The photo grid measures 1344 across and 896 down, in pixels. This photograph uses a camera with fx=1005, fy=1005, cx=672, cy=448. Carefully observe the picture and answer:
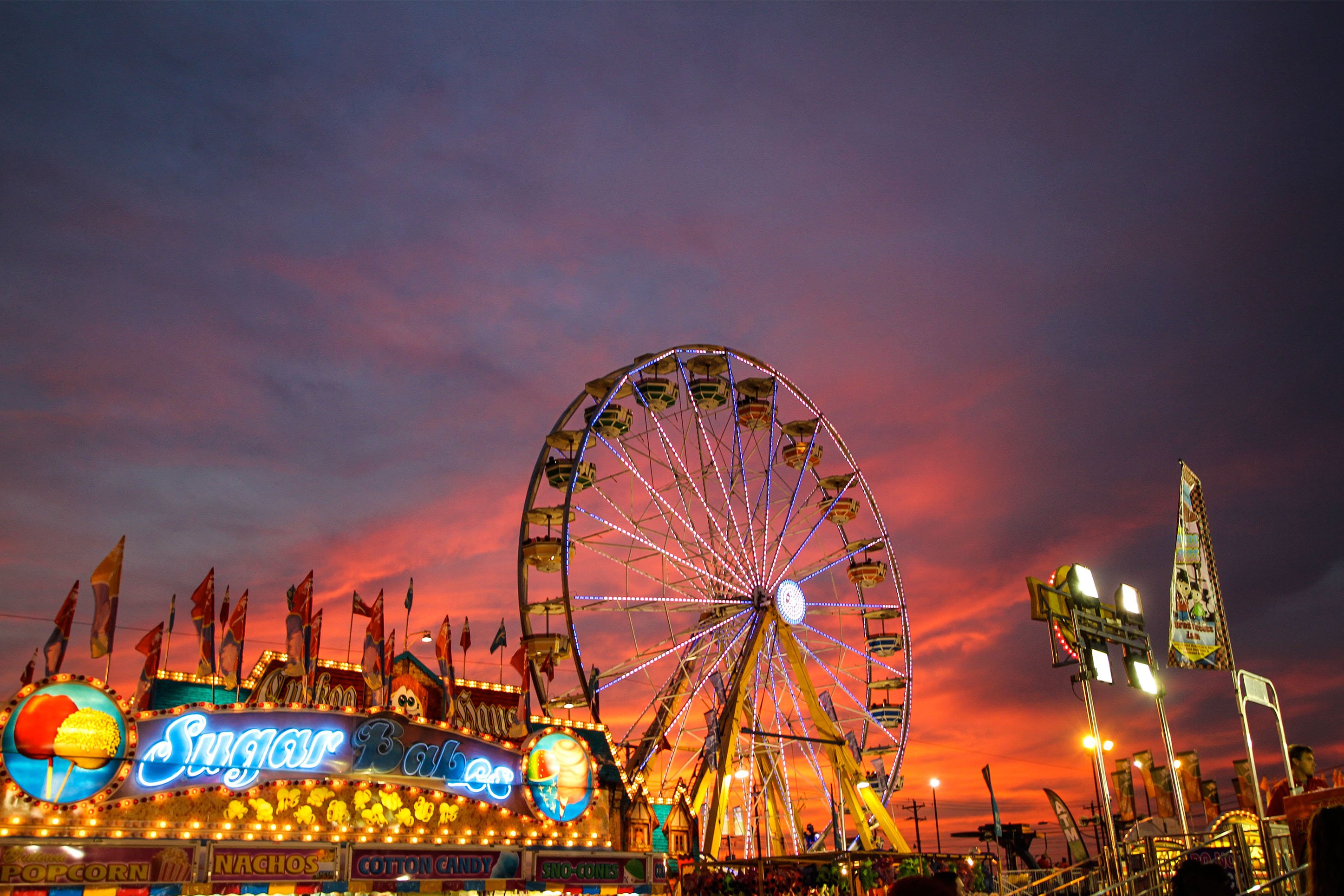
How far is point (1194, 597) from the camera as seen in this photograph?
13344 millimetres

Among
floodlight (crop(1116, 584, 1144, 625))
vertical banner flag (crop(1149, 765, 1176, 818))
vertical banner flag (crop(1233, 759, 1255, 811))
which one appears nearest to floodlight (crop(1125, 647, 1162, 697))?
floodlight (crop(1116, 584, 1144, 625))

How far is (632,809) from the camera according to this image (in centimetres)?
1953

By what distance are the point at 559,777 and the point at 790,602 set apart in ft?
35.8

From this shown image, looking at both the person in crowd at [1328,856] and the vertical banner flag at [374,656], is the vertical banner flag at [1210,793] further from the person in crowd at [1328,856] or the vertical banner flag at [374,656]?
the person in crowd at [1328,856]

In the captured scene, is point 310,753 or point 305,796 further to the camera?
point 310,753

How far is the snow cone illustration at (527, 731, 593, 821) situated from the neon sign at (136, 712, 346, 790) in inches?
146

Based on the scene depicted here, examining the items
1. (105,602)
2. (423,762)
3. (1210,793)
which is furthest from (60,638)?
(1210,793)

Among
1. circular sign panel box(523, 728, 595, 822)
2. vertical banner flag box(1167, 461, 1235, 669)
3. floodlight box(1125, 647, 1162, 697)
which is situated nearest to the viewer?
vertical banner flag box(1167, 461, 1235, 669)

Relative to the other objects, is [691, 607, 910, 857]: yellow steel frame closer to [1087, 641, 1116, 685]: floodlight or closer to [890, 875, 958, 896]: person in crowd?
[1087, 641, 1116, 685]: floodlight

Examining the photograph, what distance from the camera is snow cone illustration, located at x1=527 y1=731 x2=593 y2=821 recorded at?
17.9 metres

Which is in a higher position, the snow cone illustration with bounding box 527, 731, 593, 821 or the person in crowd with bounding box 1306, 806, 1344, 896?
the snow cone illustration with bounding box 527, 731, 593, 821

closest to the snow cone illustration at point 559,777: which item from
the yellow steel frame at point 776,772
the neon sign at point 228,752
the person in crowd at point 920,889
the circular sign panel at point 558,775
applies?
the circular sign panel at point 558,775

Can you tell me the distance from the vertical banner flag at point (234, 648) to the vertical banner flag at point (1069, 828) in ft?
55.4

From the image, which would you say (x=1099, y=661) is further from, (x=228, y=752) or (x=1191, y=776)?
(x=1191, y=776)
